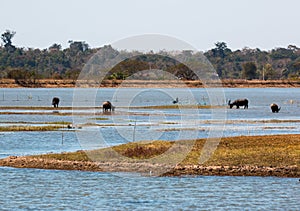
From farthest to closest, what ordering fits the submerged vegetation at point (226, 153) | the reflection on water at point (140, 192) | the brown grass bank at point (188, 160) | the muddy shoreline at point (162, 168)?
the submerged vegetation at point (226, 153) < the brown grass bank at point (188, 160) < the muddy shoreline at point (162, 168) < the reflection on water at point (140, 192)

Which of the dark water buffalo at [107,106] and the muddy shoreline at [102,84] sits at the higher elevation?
the muddy shoreline at [102,84]

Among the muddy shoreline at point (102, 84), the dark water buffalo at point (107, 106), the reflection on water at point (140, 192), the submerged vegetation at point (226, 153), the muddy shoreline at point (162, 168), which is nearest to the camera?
the reflection on water at point (140, 192)

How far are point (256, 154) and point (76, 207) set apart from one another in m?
9.38

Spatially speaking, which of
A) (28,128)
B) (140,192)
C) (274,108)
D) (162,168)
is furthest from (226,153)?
(274,108)

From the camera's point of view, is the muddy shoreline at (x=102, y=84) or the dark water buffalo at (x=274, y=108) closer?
the dark water buffalo at (x=274, y=108)

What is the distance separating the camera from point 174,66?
146m

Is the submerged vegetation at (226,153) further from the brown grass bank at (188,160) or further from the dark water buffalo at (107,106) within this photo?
the dark water buffalo at (107,106)

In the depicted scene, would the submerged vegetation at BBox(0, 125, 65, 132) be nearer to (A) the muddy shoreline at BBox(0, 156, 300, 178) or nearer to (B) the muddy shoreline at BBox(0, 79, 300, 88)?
(A) the muddy shoreline at BBox(0, 156, 300, 178)

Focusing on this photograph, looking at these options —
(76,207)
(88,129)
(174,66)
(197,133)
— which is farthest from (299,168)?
(174,66)

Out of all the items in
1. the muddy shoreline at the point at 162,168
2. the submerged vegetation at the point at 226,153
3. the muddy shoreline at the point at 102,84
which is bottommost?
the muddy shoreline at the point at 162,168

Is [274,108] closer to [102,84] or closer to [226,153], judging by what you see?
[226,153]

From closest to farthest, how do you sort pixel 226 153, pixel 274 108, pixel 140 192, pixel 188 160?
1. pixel 140 192
2. pixel 188 160
3. pixel 226 153
4. pixel 274 108

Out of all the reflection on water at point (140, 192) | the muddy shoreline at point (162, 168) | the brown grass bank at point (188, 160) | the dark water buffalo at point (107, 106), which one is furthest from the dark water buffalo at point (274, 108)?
the reflection on water at point (140, 192)

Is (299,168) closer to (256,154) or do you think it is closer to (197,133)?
(256,154)
